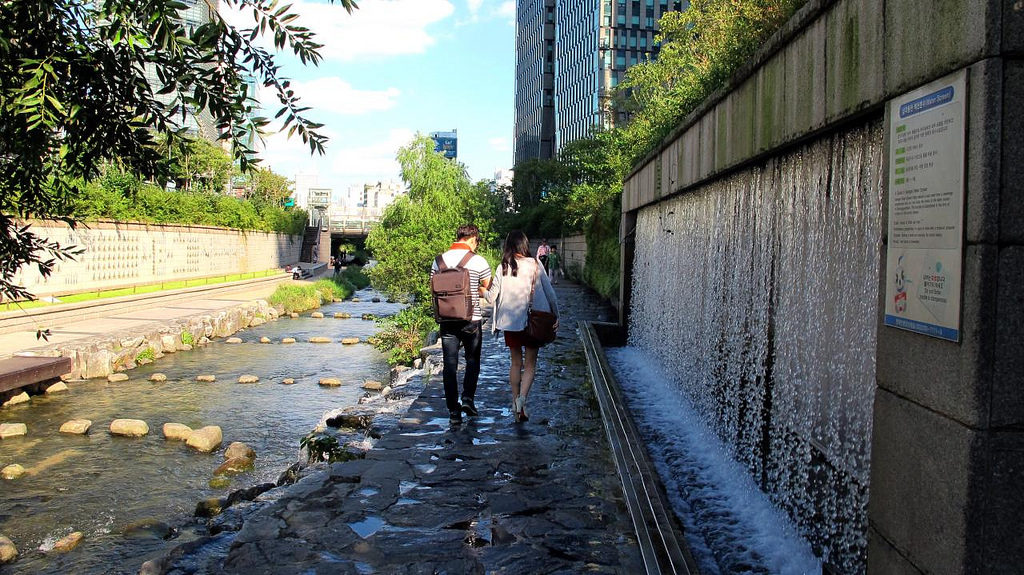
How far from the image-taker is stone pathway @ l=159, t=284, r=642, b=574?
396cm

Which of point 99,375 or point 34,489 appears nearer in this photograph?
point 34,489

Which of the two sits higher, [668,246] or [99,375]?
[668,246]

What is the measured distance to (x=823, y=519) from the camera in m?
4.20

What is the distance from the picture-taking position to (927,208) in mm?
2674

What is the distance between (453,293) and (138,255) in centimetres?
2418

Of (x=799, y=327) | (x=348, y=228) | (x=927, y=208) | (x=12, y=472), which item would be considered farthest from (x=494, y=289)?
(x=348, y=228)

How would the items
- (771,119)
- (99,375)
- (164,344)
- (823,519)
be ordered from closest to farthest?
(823,519), (771,119), (99,375), (164,344)

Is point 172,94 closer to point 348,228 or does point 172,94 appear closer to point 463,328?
point 463,328

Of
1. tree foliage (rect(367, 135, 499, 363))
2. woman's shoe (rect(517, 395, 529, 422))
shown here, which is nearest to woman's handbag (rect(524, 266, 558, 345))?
woman's shoe (rect(517, 395, 529, 422))

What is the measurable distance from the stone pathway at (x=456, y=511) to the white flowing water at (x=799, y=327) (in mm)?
1110

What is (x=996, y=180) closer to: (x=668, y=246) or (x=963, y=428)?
(x=963, y=428)

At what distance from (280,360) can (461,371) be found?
10.5 metres

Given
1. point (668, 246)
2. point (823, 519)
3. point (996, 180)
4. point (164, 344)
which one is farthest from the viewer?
point (164, 344)

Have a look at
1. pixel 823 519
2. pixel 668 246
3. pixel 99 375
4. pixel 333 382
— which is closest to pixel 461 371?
pixel 668 246
